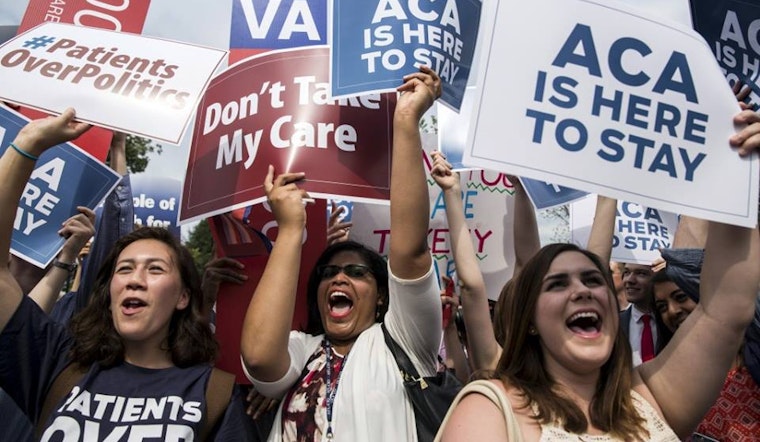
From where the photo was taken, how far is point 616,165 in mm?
2127

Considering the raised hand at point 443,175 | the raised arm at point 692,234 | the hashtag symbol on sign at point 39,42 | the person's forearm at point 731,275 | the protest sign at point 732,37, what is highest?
the protest sign at point 732,37

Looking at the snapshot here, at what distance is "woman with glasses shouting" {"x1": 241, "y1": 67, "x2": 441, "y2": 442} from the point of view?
7.61 ft

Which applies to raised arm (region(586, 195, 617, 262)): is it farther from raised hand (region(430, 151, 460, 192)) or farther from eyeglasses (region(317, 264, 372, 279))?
eyeglasses (region(317, 264, 372, 279))

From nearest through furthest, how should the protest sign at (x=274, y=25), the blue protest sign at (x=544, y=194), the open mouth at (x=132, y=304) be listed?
the open mouth at (x=132, y=304)
the protest sign at (x=274, y=25)
the blue protest sign at (x=544, y=194)

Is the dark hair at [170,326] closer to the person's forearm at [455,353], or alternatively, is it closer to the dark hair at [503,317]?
→ the dark hair at [503,317]

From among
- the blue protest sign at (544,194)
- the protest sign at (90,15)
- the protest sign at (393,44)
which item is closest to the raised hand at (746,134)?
the protest sign at (393,44)

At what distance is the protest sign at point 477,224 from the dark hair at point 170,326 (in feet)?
3.80

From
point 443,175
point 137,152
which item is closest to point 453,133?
point 443,175

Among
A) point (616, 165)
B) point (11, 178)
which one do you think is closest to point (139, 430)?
point (11, 178)

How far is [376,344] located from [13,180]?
1.36 m

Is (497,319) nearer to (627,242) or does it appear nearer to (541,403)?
(541,403)

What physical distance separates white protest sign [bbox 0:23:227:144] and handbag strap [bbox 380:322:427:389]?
1.18m

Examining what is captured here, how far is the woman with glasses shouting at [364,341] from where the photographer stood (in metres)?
2.32

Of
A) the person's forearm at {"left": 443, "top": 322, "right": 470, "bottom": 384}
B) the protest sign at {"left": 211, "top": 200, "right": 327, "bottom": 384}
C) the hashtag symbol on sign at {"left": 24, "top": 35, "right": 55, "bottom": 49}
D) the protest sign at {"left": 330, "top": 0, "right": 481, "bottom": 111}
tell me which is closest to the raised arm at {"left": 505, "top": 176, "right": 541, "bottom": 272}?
the person's forearm at {"left": 443, "top": 322, "right": 470, "bottom": 384}
